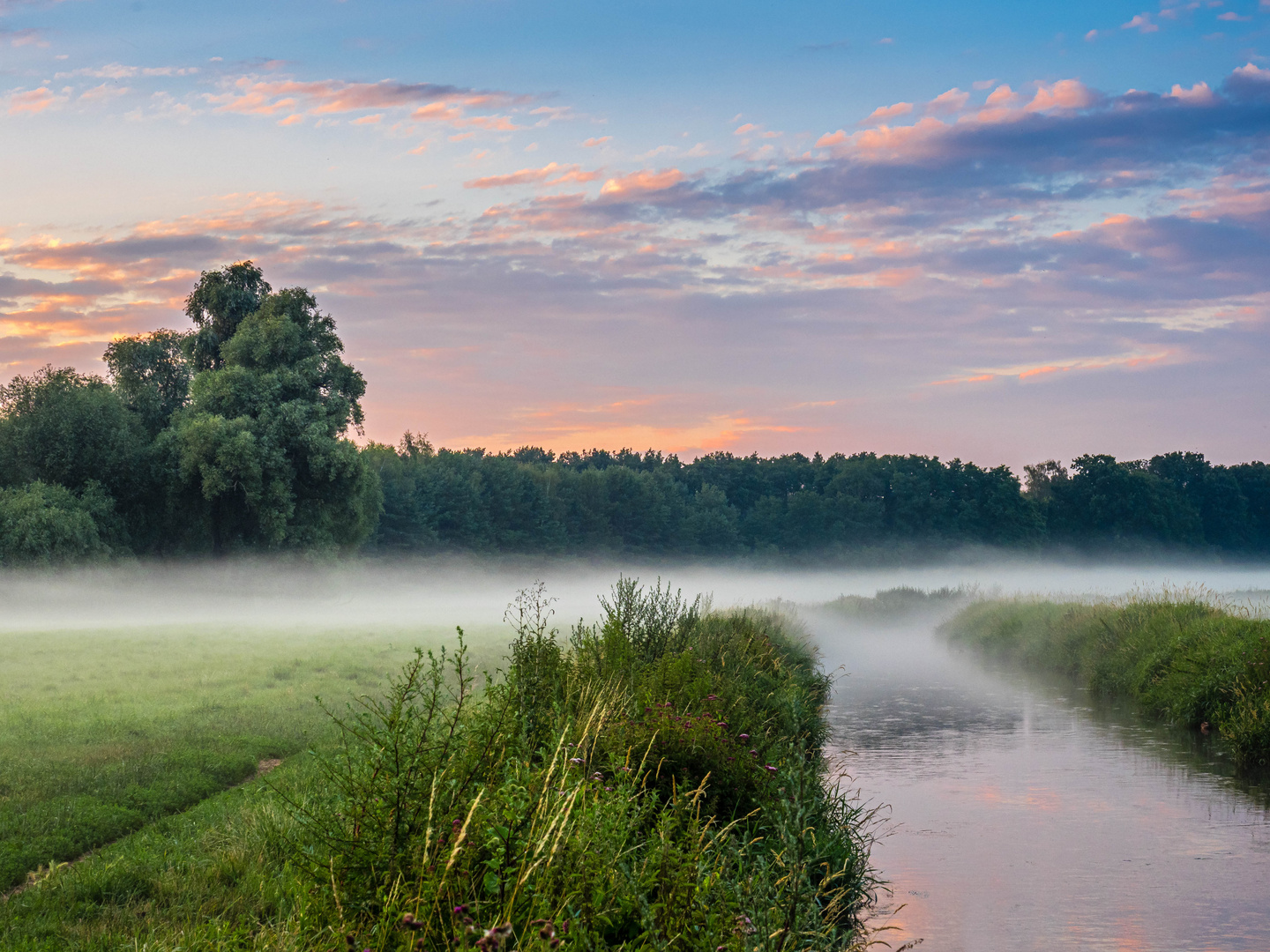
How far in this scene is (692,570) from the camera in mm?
105438

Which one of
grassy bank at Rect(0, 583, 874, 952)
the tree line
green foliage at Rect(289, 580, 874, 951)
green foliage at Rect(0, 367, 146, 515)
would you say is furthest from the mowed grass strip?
green foliage at Rect(0, 367, 146, 515)

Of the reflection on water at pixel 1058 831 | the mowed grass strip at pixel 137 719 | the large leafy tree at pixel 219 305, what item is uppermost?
the large leafy tree at pixel 219 305

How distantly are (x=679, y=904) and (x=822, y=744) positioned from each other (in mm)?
11576

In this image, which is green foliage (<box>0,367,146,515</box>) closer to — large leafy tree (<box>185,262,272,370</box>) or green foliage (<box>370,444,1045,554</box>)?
large leafy tree (<box>185,262,272,370</box>)

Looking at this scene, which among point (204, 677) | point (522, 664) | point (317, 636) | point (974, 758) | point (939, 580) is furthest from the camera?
point (939, 580)

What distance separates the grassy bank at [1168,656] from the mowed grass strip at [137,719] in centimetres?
1326

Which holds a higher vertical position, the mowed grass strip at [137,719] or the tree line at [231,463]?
the tree line at [231,463]

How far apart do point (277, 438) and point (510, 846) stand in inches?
1585

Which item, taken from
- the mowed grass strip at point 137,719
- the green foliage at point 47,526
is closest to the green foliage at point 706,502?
the green foliage at point 47,526

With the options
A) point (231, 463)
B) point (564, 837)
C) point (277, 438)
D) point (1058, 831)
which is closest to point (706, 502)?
point (277, 438)

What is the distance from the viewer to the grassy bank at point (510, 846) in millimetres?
5227

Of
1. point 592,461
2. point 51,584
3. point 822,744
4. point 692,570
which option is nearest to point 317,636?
point 51,584

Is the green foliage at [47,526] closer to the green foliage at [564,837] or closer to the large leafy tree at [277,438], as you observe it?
the large leafy tree at [277,438]

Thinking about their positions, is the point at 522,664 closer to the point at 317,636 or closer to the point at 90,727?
the point at 90,727
